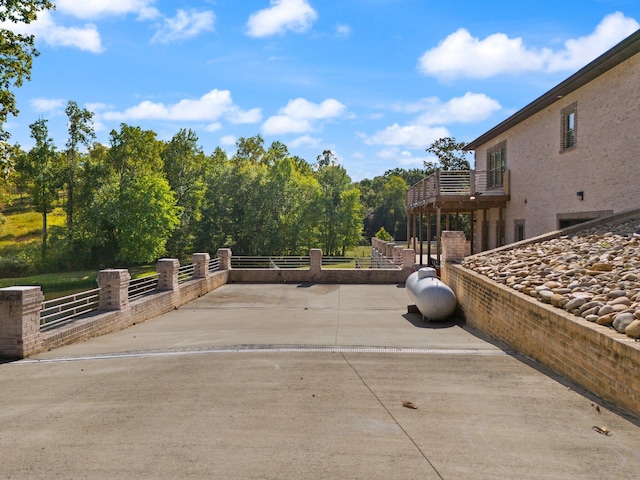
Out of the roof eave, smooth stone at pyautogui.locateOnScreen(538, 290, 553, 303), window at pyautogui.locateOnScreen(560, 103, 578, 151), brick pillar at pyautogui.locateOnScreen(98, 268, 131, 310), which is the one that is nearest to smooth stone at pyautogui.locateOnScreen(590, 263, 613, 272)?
smooth stone at pyautogui.locateOnScreen(538, 290, 553, 303)

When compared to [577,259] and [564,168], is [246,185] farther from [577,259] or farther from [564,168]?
[577,259]

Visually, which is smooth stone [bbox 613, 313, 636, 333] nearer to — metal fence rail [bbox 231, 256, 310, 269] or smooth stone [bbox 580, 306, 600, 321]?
smooth stone [bbox 580, 306, 600, 321]

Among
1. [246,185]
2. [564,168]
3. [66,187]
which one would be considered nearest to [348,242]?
[246,185]

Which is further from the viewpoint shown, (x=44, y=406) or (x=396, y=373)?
(x=396, y=373)

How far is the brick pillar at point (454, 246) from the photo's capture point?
45.3 ft

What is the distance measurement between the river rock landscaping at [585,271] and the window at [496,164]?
10.1m

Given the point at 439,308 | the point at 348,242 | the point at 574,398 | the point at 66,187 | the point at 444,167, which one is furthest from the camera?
the point at 444,167

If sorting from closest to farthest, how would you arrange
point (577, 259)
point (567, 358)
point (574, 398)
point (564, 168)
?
point (574, 398) < point (567, 358) < point (577, 259) < point (564, 168)

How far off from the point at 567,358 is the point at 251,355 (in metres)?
4.35

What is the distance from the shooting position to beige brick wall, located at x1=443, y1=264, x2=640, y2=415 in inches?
188

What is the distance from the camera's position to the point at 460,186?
2372 cm

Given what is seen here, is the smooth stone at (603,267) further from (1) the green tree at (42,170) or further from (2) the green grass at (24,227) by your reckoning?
(2) the green grass at (24,227)

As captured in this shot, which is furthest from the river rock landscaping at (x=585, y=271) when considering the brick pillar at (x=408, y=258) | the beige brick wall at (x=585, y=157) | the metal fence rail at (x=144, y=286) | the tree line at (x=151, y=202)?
the tree line at (x=151, y=202)

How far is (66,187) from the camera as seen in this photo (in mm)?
49156
